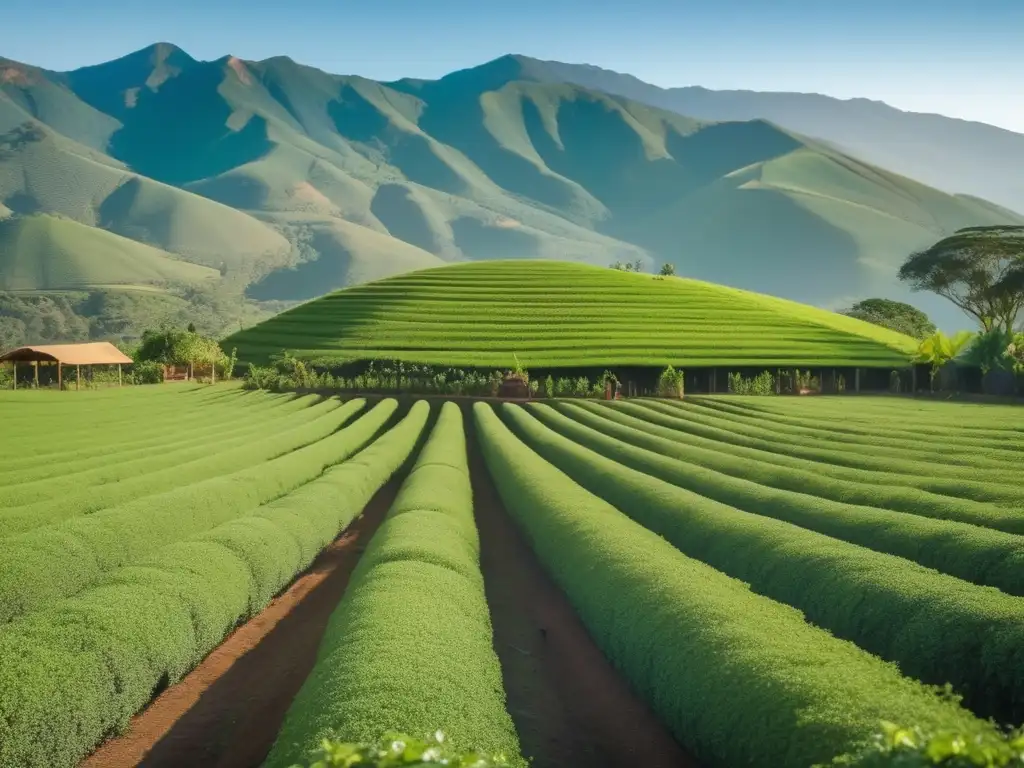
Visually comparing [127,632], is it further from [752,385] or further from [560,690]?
[752,385]

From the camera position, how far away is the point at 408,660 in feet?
29.9

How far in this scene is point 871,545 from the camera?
48.0ft

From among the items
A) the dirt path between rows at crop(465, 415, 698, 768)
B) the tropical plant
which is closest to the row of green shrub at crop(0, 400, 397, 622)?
the dirt path between rows at crop(465, 415, 698, 768)

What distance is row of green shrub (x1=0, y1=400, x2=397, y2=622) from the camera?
1278cm

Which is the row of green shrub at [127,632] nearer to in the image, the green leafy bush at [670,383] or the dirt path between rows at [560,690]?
the dirt path between rows at [560,690]

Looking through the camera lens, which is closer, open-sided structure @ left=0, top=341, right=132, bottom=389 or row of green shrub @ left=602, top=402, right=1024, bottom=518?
row of green shrub @ left=602, top=402, right=1024, bottom=518

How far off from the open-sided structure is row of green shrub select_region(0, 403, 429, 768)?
61.1m

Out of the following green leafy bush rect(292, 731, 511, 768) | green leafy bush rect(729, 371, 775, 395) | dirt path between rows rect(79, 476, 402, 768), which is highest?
green leafy bush rect(729, 371, 775, 395)

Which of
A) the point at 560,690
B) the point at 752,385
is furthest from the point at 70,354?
the point at 560,690

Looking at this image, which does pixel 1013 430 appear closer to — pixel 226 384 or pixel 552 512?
pixel 552 512

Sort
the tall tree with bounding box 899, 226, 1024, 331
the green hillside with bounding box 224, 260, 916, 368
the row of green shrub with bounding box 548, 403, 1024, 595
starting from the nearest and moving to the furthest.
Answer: the row of green shrub with bounding box 548, 403, 1024, 595 < the green hillside with bounding box 224, 260, 916, 368 < the tall tree with bounding box 899, 226, 1024, 331

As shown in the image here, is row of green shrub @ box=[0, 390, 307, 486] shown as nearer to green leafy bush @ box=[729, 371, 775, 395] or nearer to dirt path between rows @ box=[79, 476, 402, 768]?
dirt path between rows @ box=[79, 476, 402, 768]

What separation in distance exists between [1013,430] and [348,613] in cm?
3000

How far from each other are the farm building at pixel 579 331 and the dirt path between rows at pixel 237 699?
52.9m
